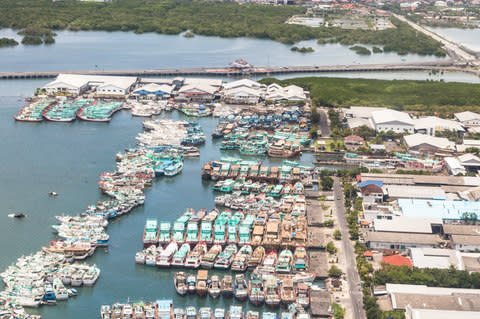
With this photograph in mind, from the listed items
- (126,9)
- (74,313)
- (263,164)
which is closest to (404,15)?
(126,9)

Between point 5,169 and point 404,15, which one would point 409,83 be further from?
point 404,15

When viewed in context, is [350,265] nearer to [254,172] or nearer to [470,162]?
[254,172]

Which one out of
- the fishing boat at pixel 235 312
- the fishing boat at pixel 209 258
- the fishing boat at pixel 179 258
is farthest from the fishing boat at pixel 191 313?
Answer: the fishing boat at pixel 179 258

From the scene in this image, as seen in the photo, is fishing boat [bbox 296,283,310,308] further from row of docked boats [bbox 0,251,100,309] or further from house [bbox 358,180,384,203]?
house [bbox 358,180,384,203]

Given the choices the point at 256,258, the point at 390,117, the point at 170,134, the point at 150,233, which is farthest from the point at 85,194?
the point at 390,117

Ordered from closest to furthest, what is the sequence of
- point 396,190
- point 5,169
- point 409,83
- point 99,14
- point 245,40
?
point 396,190 → point 5,169 → point 409,83 → point 245,40 → point 99,14

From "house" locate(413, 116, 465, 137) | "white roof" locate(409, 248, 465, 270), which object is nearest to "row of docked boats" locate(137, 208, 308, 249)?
"white roof" locate(409, 248, 465, 270)

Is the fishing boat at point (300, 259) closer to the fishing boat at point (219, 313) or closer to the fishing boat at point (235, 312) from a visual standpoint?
the fishing boat at point (235, 312)
